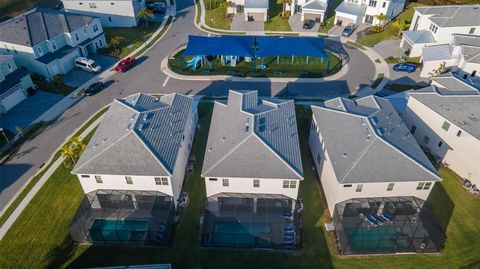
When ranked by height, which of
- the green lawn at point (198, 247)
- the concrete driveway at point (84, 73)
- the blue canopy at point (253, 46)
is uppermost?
the blue canopy at point (253, 46)

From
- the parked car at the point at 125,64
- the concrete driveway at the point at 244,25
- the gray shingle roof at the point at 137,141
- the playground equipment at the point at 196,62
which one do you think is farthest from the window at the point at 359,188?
the concrete driveway at the point at 244,25

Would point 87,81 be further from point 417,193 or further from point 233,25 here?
point 417,193

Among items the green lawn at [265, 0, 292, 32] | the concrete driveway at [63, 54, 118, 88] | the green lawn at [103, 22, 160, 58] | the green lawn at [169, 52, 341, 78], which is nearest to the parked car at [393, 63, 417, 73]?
the green lawn at [169, 52, 341, 78]

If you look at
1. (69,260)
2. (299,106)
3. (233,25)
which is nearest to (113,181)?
(69,260)

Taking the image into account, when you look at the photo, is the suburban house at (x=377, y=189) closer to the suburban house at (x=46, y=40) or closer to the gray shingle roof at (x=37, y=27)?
the suburban house at (x=46, y=40)

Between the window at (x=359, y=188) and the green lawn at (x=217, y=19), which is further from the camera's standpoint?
the green lawn at (x=217, y=19)

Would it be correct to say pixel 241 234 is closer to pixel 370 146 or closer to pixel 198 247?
pixel 198 247
